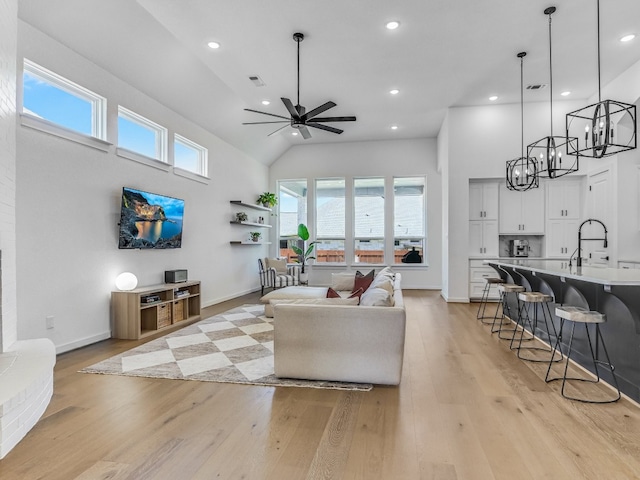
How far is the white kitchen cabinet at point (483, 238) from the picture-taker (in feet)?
23.4

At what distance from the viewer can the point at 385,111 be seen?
726 cm

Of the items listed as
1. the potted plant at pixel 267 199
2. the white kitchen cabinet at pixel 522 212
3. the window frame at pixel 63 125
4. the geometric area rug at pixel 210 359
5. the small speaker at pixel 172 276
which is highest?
the window frame at pixel 63 125

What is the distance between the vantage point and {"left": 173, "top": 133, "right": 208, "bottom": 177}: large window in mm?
6043

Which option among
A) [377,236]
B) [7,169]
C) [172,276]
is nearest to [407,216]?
[377,236]

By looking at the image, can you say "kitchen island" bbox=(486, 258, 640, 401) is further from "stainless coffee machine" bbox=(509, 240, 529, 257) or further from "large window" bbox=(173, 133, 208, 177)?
"large window" bbox=(173, 133, 208, 177)

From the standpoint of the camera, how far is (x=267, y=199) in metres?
8.91

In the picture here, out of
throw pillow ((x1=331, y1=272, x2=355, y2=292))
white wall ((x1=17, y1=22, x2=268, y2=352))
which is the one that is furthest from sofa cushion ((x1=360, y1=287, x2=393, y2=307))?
white wall ((x1=17, y1=22, x2=268, y2=352))

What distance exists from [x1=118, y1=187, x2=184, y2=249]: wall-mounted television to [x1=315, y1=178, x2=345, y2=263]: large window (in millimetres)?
4556

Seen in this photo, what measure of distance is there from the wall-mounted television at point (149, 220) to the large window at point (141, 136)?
0.62 metres

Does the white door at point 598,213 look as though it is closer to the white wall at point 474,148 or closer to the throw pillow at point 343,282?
the white wall at point 474,148

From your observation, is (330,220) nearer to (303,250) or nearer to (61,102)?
(303,250)

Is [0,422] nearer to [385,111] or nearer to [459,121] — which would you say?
[385,111]

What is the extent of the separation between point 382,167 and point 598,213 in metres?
4.64

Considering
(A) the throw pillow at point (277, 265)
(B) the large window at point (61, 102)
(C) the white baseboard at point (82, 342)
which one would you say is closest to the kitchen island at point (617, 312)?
(C) the white baseboard at point (82, 342)
